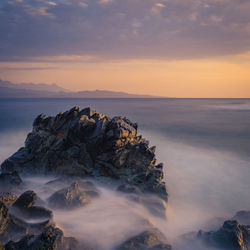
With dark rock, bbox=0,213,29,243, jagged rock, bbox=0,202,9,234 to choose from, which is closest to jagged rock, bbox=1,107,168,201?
dark rock, bbox=0,213,29,243

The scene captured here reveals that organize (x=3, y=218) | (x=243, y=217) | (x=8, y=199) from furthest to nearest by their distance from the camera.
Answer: (x=243, y=217) → (x=8, y=199) → (x=3, y=218)

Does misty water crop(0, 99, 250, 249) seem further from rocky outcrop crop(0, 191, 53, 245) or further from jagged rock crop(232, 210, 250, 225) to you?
jagged rock crop(232, 210, 250, 225)

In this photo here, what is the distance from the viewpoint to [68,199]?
967cm

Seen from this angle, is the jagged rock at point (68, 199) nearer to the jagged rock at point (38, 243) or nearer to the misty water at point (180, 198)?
the misty water at point (180, 198)

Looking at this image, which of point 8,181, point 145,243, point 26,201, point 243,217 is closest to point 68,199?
point 26,201

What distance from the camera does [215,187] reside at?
14.5 meters

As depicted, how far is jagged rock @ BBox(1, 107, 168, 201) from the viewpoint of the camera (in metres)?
12.7

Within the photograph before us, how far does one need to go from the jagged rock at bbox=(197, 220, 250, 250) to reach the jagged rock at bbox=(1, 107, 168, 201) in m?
3.68

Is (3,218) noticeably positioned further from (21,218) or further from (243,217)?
(243,217)

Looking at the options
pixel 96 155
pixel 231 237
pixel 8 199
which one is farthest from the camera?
pixel 96 155

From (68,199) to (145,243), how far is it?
3.84 m

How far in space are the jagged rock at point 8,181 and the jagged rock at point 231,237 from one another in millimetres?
8967

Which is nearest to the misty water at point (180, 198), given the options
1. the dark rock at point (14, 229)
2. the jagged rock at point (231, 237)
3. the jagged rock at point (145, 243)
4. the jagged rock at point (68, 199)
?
the jagged rock at point (68, 199)

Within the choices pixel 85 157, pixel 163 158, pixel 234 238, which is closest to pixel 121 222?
pixel 234 238
